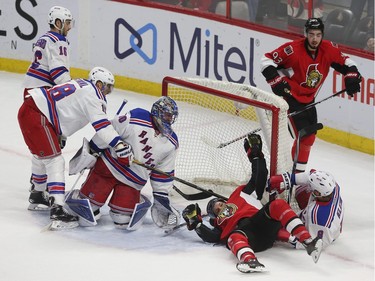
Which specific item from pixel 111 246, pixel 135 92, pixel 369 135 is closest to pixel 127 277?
pixel 111 246

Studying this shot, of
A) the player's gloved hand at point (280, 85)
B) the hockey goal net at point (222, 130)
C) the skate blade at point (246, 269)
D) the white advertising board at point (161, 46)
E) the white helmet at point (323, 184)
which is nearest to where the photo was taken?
the skate blade at point (246, 269)

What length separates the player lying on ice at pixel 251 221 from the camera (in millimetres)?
5594

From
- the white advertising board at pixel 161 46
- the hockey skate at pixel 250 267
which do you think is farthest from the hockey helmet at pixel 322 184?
the white advertising board at pixel 161 46

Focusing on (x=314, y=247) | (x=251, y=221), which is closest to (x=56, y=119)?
(x=251, y=221)

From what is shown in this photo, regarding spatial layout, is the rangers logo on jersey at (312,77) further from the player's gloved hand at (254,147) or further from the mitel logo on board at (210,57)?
the mitel logo on board at (210,57)

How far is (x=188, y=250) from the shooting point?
5.88 metres

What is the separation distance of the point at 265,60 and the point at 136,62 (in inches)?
103

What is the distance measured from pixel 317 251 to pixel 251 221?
0.45 m

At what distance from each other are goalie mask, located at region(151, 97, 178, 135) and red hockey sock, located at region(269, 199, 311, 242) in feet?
2.43

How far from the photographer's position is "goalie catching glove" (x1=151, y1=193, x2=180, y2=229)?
20.2 feet

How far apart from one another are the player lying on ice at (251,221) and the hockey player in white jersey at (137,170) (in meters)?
0.26

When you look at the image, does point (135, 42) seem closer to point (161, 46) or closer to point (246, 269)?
point (161, 46)

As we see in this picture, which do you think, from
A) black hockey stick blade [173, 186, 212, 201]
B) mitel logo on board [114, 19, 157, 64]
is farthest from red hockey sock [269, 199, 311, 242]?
mitel logo on board [114, 19, 157, 64]

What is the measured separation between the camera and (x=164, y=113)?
5.98 m
